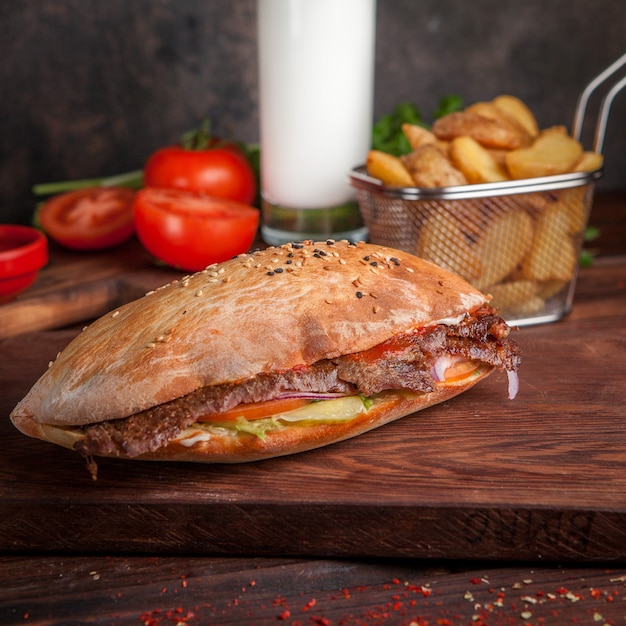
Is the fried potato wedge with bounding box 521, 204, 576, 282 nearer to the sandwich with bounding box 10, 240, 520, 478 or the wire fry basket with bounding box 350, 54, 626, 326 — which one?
the wire fry basket with bounding box 350, 54, 626, 326

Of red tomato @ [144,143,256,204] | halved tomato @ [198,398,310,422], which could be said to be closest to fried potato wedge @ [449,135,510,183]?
halved tomato @ [198,398,310,422]

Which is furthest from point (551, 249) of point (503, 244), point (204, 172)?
point (204, 172)

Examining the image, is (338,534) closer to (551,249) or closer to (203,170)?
(551,249)

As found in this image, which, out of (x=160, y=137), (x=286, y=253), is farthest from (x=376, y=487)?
(x=160, y=137)

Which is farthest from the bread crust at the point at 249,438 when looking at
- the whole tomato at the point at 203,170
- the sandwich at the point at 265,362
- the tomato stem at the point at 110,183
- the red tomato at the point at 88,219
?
the tomato stem at the point at 110,183

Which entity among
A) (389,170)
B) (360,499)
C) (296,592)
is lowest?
(296,592)

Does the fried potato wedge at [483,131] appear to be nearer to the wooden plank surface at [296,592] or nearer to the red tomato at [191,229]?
the red tomato at [191,229]
